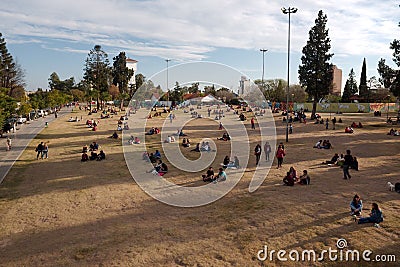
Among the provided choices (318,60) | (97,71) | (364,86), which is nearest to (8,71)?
(97,71)

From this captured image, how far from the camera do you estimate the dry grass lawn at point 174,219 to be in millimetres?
8148

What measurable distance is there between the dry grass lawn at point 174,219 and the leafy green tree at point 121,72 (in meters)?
65.0

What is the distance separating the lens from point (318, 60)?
39844 millimetres

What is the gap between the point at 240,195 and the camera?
12.8m

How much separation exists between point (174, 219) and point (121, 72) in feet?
247

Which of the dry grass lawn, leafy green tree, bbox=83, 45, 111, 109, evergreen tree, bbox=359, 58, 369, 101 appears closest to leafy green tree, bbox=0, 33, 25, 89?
leafy green tree, bbox=83, 45, 111, 109

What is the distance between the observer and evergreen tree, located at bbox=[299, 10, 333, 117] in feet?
131

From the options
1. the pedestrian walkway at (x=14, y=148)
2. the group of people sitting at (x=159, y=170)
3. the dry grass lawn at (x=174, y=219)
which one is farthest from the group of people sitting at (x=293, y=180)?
the pedestrian walkway at (x=14, y=148)

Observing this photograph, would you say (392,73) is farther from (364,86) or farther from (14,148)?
(364,86)

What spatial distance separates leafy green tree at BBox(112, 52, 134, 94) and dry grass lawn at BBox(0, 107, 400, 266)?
Answer: 6500 cm

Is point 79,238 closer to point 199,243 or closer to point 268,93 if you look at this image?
point 199,243

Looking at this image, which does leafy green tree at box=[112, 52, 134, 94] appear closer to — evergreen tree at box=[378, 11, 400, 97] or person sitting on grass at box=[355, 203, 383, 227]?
evergreen tree at box=[378, 11, 400, 97]

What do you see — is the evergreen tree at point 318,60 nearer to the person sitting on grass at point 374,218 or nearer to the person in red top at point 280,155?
the person in red top at point 280,155

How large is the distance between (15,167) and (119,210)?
33.7 ft
